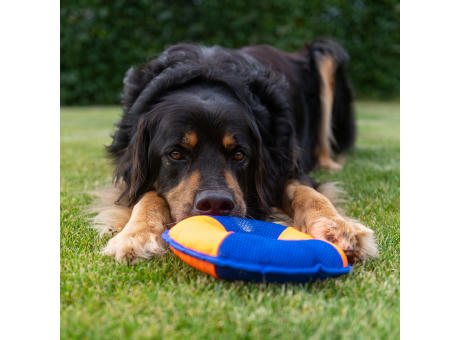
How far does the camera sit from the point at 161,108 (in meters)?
2.75

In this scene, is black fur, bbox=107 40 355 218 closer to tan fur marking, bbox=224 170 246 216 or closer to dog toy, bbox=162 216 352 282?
tan fur marking, bbox=224 170 246 216


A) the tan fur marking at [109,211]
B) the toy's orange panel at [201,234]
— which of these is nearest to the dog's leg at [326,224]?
the toy's orange panel at [201,234]

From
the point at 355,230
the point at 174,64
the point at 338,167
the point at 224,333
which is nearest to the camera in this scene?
the point at 224,333

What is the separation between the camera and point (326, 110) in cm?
489

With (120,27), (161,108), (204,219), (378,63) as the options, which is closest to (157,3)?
(120,27)

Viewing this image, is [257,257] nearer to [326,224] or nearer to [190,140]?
[326,224]

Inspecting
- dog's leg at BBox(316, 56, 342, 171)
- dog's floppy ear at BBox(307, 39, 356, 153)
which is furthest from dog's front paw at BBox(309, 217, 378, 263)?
dog's floppy ear at BBox(307, 39, 356, 153)

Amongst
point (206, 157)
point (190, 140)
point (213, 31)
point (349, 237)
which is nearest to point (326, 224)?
point (349, 237)

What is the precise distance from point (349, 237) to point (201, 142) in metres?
0.95

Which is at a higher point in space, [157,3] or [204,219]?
[157,3]

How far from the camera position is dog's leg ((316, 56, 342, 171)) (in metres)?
4.83

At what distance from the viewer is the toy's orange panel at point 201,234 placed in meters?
1.70

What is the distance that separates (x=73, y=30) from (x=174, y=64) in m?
12.2

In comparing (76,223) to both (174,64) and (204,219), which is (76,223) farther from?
(174,64)
